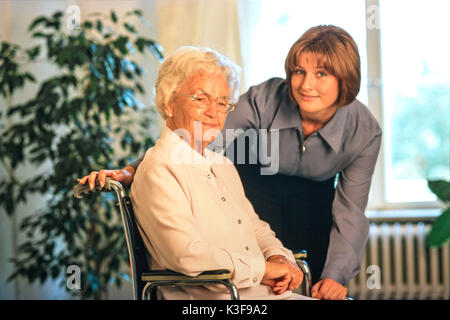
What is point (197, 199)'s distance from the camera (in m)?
1.38

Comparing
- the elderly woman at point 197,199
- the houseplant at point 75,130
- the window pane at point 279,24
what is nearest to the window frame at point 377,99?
the window pane at point 279,24

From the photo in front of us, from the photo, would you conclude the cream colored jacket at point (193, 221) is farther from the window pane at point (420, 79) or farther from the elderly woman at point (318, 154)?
the window pane at point (420, 79)

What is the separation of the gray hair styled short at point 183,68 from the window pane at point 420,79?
227cm

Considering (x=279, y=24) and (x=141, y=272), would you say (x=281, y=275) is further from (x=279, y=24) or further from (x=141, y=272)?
(x=279, y=24)

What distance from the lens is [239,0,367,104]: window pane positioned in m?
3.27

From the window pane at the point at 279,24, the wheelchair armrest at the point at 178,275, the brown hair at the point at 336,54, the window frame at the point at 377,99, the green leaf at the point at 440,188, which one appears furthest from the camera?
the window frame at the point at 377,99

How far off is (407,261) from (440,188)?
1.76 meters

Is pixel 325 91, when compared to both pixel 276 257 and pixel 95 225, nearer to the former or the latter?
pixel 276 257

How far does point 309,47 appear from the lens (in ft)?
5.40

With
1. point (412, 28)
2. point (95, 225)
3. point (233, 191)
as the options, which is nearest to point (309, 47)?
point (233, 191)

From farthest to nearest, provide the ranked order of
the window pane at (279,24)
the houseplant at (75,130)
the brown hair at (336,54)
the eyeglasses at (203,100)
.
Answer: the window pane at (279,24)
the houseplant at (75,130)
the brown hair at (336,54)
the eyeglasses at (203,100)

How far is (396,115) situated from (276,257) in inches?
90.6

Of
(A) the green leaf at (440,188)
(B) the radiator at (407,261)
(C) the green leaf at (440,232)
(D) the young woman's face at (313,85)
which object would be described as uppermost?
(D) the young woman's face at (313,85)

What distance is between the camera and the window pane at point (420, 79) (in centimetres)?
341
